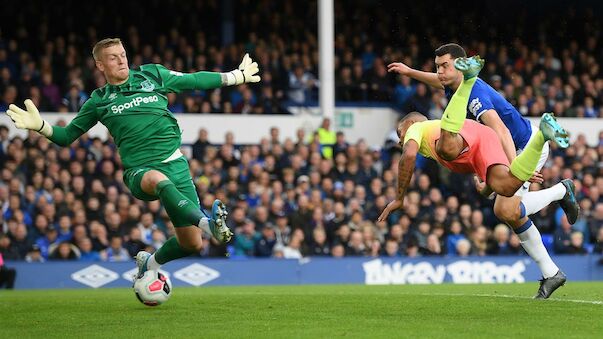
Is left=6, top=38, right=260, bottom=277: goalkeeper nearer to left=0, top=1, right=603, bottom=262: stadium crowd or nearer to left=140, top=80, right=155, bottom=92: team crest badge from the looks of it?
left=140, top=80, right=155, bottom=92: team crest badge

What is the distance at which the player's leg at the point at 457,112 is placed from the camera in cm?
1023

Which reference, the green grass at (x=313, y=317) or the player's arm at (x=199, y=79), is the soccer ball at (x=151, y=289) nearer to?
the green grass at (x=313, y=317)

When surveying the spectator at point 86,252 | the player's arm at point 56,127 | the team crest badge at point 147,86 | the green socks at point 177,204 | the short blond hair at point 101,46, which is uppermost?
the short blond hair at point 101,46

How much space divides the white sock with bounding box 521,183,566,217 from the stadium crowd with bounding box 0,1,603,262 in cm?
843

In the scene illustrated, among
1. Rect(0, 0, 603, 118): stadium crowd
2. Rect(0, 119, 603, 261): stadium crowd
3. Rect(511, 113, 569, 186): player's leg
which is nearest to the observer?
Rect(511, 113, 569, 186): player's leg

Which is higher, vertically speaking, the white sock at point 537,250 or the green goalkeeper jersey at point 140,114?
the green goalkeeper jersey at point 140,114

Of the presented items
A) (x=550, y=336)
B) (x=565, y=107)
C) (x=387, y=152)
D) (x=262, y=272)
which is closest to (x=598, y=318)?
(x=550, y=336)

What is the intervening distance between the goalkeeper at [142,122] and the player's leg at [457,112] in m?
1.96

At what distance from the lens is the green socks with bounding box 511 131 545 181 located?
10.6 metres

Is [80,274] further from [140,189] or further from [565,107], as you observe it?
[565,107]

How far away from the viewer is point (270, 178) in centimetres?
2198

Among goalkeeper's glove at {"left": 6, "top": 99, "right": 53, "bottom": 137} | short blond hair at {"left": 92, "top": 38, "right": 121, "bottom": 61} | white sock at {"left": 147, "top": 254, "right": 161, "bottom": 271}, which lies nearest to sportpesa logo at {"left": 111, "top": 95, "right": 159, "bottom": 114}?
short blond hair at {"left": 92, "top": 38, "right": 121, "bottom": 61}

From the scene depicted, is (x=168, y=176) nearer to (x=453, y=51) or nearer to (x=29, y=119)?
(x=29, y=119)

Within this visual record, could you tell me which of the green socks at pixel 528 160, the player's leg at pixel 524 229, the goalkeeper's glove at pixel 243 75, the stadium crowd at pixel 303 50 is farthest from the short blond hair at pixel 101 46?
the stadium crowd at pixel 303 50
